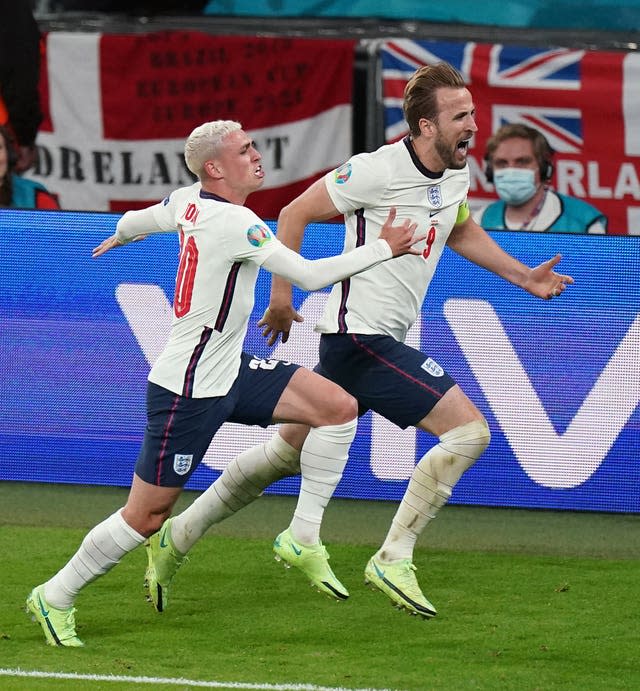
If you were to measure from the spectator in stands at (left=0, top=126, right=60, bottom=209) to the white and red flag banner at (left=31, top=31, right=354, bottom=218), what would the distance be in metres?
0.76

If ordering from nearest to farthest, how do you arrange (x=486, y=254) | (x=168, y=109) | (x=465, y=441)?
(x=465, y=441), (x=486, y=254), (x=168, y=109)

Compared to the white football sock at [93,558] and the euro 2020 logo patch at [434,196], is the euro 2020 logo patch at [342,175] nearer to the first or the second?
the euro 2020 logo patch at [434,196]

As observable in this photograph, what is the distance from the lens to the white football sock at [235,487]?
6336 mm

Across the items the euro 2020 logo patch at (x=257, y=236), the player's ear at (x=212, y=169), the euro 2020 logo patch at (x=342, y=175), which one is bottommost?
the euro 2020 logo patch at (x=257, y=236)

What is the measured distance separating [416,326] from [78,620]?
2.66 metres

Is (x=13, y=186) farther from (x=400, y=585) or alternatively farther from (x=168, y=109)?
(x=400, y=585)

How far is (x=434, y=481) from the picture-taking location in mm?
6262

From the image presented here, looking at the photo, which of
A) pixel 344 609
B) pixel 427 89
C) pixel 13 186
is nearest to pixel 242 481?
pixel 344 609

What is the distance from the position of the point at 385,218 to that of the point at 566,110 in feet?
16.3

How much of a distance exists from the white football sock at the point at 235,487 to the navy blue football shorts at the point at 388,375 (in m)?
0.40

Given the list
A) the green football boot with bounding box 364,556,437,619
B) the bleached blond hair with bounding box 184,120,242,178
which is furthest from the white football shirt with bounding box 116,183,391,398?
the green football boot with bounding box 364,556,437,619

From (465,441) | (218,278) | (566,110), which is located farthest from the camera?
(566,110)

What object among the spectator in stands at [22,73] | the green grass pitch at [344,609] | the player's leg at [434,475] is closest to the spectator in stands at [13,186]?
the spectator in stands at [22,73]

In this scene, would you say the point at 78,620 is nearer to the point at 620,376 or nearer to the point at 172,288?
the point at 172,288
